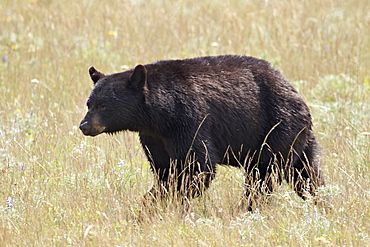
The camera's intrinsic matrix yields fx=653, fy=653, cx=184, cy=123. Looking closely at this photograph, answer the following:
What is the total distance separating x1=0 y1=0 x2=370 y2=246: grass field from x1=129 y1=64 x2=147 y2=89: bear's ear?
65cm

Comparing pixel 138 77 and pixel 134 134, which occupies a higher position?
pixel 138 77

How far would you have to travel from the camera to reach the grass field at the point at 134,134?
4445 mm

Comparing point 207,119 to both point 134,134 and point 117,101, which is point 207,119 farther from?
point 134,134

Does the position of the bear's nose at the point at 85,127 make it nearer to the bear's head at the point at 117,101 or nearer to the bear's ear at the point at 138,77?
the bear's head at the point at 117,101

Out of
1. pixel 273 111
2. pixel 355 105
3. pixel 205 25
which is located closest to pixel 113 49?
pixel 205 25

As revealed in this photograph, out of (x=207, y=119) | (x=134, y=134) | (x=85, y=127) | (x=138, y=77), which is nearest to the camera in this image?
(x=85, y=127)

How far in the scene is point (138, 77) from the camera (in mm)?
5129

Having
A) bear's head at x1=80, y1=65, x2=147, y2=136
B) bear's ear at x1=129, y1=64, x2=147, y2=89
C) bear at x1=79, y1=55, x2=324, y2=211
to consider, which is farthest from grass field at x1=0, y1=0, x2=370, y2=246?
bear's ear at x1=129, y1=64, x2=147, y2=89

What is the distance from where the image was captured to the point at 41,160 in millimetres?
5699

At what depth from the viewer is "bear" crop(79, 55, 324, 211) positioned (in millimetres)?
5098

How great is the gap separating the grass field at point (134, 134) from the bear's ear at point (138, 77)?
0.65m

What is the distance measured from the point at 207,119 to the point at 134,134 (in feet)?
6.02

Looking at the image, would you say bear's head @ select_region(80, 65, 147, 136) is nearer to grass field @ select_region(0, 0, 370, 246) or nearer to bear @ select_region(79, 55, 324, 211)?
bear @ select_region(79, 55, 324, 211)

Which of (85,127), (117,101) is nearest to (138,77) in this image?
(117,101)
